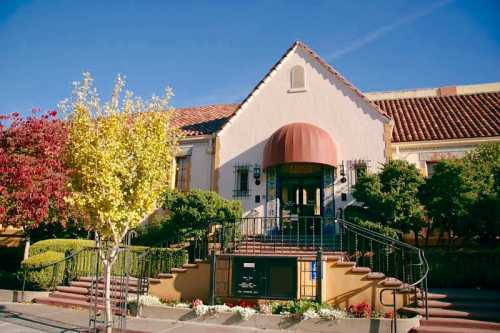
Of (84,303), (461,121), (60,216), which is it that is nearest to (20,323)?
(84,303)

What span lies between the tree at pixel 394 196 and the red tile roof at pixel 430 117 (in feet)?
14.5

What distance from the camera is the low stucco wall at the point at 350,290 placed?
36.1ft

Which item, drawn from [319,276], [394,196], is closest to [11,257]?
[319,276]

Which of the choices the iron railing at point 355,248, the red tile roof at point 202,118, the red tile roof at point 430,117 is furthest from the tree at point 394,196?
the red tile roof at point 202,118

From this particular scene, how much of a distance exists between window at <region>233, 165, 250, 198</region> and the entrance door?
707cm

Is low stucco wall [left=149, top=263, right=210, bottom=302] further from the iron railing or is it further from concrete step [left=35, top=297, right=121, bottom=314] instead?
concrete step [left=35, top=297, right=121, bottom=314]

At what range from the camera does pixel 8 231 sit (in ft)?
81.8

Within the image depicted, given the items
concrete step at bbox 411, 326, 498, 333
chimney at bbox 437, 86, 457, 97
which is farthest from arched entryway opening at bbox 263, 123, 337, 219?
chimney at bbox 437, 86, 457, 97

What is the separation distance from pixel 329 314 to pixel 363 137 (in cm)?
988

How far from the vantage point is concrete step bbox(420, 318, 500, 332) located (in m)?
9.49

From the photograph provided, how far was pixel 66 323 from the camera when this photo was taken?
36.9ft

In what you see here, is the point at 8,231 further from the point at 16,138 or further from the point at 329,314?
the point at 329,314

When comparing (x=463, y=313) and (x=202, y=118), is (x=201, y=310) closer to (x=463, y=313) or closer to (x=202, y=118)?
→ (x=463, y=313)

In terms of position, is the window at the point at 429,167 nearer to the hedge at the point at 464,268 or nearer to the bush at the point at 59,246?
the hedge at the point at 464,268
